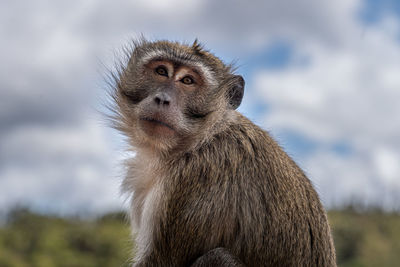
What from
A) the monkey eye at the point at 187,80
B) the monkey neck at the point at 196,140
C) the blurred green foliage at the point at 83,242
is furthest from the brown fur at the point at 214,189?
the blurred green foliage at the point at 83,242

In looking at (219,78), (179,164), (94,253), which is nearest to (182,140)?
(179,164)

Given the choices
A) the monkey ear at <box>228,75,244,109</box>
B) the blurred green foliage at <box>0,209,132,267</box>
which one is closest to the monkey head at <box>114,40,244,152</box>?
the monkey ear at <box>228,75,244,109</box>

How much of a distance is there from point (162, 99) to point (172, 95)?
0.19m

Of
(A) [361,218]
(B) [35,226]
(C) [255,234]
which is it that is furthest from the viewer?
(A) [361,218]

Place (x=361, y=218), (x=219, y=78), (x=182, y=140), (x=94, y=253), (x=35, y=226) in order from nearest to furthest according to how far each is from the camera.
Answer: (x=182, y=140) < (x=219, y=78) < (x=94, y=253) < (x=35, y=226) < (x=361, y=218)

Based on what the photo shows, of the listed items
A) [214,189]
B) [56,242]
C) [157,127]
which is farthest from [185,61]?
[56,242]

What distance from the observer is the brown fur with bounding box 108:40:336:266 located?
6.88 m

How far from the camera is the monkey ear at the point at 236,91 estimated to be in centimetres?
805

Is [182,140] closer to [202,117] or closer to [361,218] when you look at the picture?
[202,117]

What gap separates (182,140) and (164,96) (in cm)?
69

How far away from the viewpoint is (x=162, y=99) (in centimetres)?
703

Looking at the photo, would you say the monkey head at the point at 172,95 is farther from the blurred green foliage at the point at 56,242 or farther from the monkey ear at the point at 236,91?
the blurred green foliage at the point at 56,242

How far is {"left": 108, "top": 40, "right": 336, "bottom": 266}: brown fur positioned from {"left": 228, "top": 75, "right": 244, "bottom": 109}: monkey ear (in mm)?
226

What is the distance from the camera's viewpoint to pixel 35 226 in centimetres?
4469
